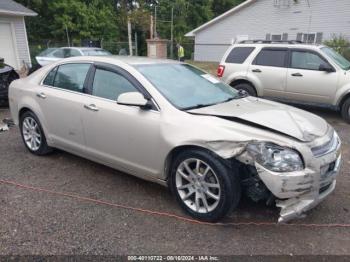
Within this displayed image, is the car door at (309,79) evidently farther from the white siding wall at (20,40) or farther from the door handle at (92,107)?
the white siding wall at (20,40)

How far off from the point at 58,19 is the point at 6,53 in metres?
12.7

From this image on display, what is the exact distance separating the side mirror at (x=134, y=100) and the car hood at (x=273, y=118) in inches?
19.1

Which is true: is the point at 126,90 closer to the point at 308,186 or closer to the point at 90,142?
the point at 90,142

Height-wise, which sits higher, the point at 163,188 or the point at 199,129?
the point at 199,129

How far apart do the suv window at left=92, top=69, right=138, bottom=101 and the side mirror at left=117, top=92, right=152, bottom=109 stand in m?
0.24

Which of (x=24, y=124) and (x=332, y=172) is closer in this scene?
(x=332, y=172)

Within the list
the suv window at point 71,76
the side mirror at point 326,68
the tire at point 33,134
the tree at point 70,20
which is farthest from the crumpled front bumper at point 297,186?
the tree at point 70,20

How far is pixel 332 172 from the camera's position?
136 inches

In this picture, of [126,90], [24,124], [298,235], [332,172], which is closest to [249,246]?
[298,235]

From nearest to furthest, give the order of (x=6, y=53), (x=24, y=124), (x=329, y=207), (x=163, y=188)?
1. (x=329, y=207)
2. (x=163, y=188)
3. (x=24, y=124)
4. (x=6, y=53)

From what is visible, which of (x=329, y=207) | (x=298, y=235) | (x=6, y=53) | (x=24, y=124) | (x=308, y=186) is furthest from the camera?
(x=6, y=53)

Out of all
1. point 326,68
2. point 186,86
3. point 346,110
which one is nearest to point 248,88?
point 326,68

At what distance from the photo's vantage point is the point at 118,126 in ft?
13.1

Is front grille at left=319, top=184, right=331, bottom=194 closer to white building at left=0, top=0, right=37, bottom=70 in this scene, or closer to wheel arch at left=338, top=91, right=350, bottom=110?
wheel arch at left=338, top=91, right=350, bottom=110
